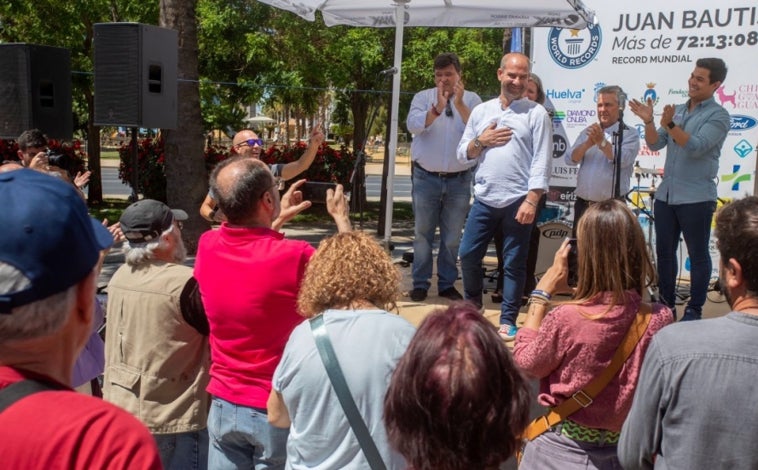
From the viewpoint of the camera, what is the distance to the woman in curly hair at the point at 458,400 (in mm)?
1450

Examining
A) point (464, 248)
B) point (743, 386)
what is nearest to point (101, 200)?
point (464, 248)

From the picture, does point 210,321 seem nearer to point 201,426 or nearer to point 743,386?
point 201,426

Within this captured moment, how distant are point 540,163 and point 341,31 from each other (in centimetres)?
1101

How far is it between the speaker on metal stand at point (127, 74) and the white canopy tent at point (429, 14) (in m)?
1.49

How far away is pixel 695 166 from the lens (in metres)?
5.65

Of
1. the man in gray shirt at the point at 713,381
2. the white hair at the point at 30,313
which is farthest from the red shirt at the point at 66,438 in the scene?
the man in gray shirt at the point at 713,381

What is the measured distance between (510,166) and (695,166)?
146 cm

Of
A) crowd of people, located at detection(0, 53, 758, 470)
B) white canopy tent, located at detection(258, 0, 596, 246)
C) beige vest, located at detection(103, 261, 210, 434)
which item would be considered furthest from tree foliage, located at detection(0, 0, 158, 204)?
beige vest, located at detection(103, 261, 210, 434)

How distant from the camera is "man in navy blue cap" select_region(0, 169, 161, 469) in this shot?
1243mm

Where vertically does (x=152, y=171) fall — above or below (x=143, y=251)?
Result: below

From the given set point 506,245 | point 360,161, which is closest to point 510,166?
point 506,245

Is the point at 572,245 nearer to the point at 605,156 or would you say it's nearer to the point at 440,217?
the point at 440,217

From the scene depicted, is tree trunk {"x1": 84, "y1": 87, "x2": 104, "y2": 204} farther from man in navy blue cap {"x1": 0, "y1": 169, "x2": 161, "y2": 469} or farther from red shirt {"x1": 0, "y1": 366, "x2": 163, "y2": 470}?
red shirt {"x1": 0, "y1": 366, "x2": 163, "y2": 470}

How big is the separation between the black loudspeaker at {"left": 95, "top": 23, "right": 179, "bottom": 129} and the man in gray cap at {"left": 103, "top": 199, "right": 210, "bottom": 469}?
15.9ft
